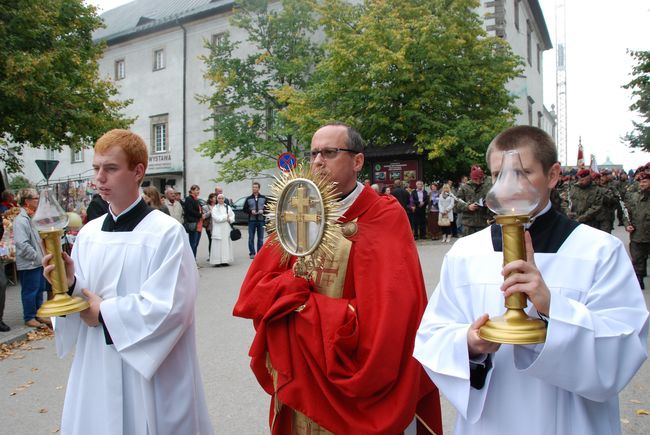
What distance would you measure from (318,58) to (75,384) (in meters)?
24.4

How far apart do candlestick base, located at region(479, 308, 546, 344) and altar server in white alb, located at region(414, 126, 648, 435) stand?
6 cm

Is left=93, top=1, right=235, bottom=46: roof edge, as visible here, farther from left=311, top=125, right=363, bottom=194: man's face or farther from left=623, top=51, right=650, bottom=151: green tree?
left=311, top=125, right=363, bottom=194: man's face

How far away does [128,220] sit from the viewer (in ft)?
8.98

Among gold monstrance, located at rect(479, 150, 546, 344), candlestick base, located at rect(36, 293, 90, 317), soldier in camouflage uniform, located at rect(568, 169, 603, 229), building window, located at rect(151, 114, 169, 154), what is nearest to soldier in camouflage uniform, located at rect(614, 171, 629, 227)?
soldier in camouflage uniform, located at rect(568, 169, 603, 229)

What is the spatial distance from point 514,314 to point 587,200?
9386mm

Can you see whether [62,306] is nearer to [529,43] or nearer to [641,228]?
[641,228]

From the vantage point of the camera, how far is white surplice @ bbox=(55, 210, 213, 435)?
2.49 meters

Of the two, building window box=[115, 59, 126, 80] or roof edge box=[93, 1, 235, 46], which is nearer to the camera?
roof edge box=[93, 1, 235, 46]

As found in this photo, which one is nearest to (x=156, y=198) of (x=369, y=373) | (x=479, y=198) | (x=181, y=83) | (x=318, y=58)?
(x=479, y=198)

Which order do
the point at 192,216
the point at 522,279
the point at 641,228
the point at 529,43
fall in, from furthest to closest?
1. the point at 529,43
2. the point at 192,216
3. the point at 641,228
4. the point at 522,279

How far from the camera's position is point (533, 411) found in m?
1.87

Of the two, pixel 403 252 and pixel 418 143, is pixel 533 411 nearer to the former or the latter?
pixel 403 252

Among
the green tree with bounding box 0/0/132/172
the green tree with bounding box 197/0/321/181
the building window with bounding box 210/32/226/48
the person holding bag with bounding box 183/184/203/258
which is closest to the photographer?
the green tree with bounding box 0/0/132/172

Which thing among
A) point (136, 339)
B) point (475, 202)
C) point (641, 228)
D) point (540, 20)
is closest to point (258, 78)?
point (475, 202)
